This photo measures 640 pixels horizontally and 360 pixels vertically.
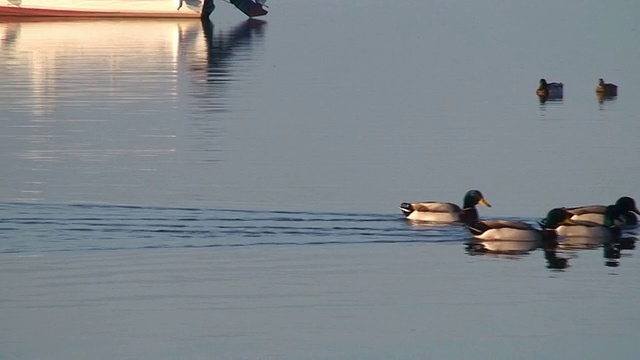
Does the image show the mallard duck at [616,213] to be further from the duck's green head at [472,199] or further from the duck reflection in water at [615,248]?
the duck's green head at [472,199]

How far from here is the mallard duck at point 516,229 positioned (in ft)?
63.3

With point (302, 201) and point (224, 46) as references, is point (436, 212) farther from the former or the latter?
A: point (224, 46)

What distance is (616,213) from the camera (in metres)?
20.0

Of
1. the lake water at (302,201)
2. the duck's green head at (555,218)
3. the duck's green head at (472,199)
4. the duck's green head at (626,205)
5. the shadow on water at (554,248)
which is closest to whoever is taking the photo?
the lake water at (302,201)

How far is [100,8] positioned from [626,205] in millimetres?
38643

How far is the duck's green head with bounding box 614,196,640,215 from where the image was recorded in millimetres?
20125

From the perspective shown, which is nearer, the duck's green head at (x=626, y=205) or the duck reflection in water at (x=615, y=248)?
the duck reflection in water at (x=615, y=248)

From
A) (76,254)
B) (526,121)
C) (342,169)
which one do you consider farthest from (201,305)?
(526,121)

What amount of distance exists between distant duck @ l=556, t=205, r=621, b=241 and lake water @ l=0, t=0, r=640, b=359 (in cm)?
24

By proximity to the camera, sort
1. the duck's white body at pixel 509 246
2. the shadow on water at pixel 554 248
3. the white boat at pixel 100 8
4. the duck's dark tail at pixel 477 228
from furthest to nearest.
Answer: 1. the white boat at pixel 100 8
2. the duck's dark tail at pixel 477 228
3. the duck's white body at pixel 509 246
4. the shadow on water at pixel 554 248

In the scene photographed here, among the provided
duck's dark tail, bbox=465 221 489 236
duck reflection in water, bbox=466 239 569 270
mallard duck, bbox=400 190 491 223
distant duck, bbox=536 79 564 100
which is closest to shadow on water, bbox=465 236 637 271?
duck reflection in water, bbox=466 239 569 270

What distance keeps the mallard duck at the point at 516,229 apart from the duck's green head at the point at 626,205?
0.86 meters

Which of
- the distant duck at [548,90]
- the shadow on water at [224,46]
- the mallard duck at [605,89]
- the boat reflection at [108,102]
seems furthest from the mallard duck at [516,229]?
the shadow on water at [224,46]

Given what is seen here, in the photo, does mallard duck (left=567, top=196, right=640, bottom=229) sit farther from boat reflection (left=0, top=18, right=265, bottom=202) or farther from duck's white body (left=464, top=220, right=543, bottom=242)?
boat reflection (left=0, top=18, right=265, bottom=202)
